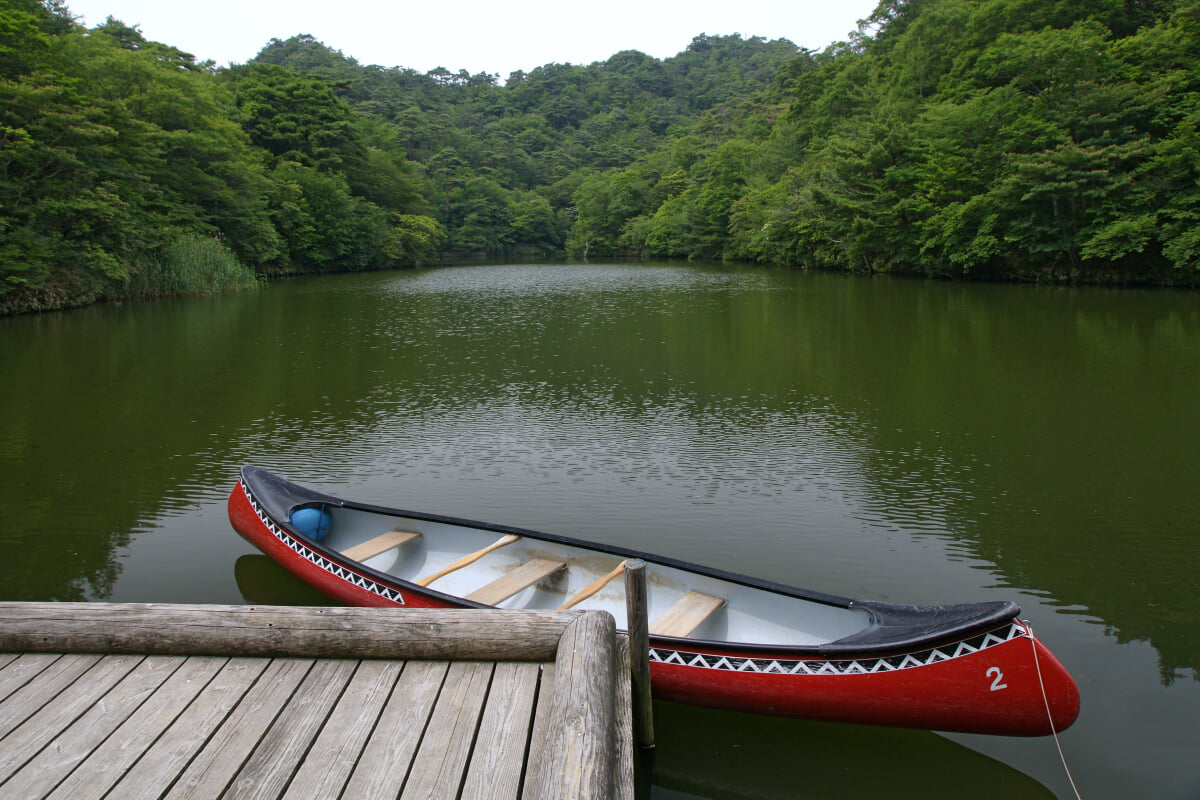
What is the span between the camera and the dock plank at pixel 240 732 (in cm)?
221

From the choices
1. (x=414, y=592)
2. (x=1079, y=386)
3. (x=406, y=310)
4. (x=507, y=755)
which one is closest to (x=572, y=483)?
(x=414, y=592)

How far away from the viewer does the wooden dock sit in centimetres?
221

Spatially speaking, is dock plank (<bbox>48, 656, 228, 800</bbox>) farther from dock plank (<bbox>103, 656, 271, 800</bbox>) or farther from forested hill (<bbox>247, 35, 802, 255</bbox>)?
forested hill (<bbox>247, 35, 802, 255</bbox>)

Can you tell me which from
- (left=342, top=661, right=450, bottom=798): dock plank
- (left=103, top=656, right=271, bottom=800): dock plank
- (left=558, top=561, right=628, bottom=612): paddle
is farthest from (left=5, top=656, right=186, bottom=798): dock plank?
(left=558, top=561, right=628, bottom=612): paddle

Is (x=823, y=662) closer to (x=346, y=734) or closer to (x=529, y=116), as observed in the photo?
(x=346, y=734)

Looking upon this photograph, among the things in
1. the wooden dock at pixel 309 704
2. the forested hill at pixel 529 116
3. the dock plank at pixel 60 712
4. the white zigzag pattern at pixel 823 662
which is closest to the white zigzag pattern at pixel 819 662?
the white zigzag pattern at pixel 823 662

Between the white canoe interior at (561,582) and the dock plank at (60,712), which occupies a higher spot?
the dock plank at (60,712)

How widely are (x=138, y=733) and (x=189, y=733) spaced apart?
157 mm

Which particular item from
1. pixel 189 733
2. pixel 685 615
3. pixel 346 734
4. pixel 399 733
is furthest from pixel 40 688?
pixel 685 615

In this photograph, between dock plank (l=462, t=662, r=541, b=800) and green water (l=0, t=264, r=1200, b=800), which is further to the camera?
green water (l=0, t=264, r=1200, b=800)

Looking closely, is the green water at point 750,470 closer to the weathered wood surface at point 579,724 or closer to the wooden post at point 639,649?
the wooden post at point 639,649

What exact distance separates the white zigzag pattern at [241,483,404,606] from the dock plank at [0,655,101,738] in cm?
154

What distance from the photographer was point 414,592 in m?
4.08

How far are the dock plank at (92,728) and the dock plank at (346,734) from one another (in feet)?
2.12
